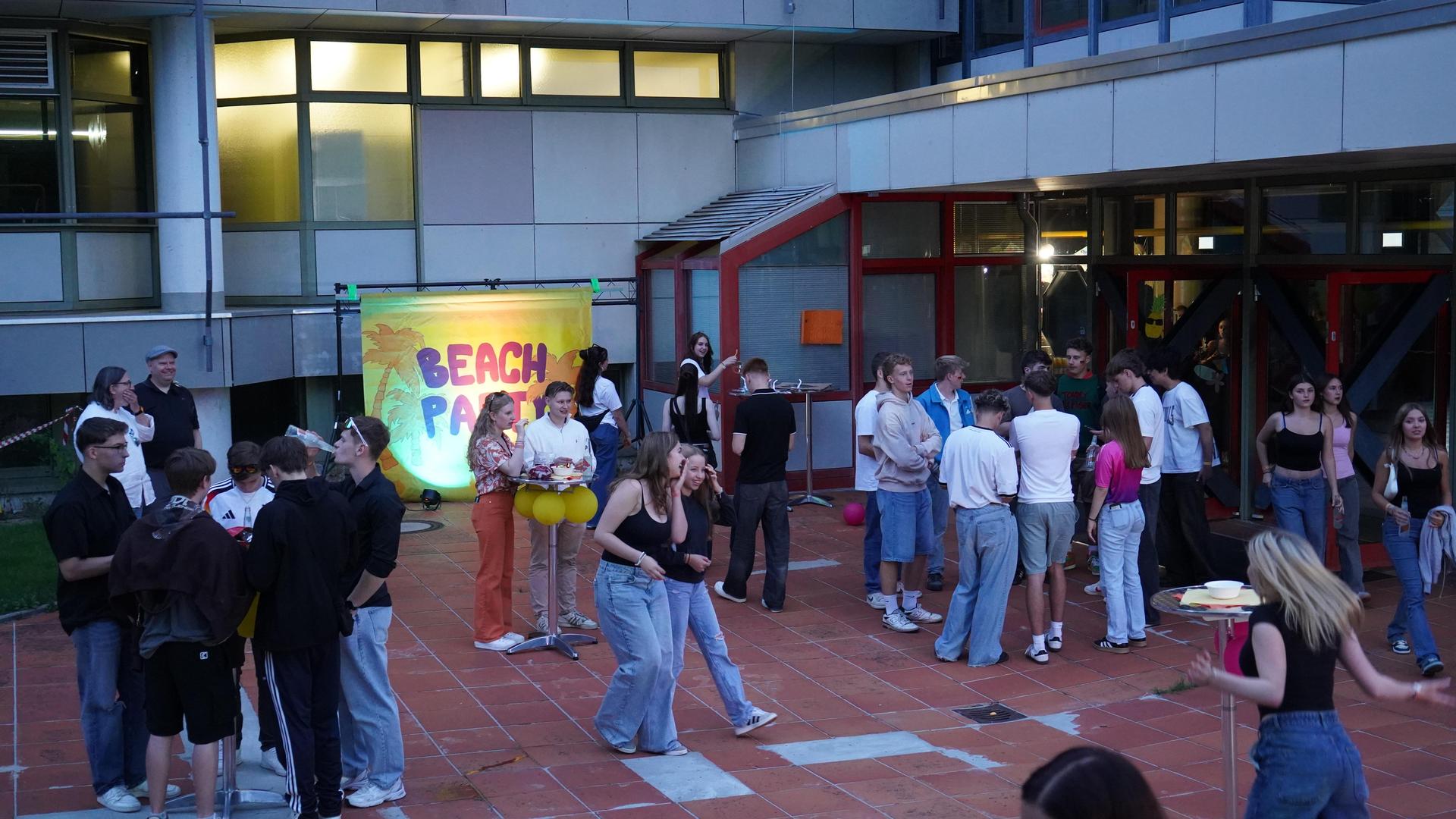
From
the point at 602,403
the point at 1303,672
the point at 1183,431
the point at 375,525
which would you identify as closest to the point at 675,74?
the point at 602,403

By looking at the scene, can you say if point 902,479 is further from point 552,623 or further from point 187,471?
point 187,471

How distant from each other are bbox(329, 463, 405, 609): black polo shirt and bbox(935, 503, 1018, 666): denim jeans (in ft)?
12.1

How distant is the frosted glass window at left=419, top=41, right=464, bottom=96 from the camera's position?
15.1 m

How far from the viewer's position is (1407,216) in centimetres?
1115

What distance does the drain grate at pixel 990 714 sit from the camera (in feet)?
26.1

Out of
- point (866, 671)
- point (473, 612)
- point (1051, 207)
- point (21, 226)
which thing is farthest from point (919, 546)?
point (21, 226)

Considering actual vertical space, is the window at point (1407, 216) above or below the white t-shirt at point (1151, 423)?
above

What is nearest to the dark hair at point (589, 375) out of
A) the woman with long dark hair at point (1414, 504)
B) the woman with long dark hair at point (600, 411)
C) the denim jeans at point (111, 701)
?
the woman with long dark hair at point (600, 411)

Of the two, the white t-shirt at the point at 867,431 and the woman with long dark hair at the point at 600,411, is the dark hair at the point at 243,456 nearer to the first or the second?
the white t-shirt at the point at 867,431

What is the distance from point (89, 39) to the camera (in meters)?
13.8

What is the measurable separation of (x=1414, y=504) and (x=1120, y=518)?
5.58 feet

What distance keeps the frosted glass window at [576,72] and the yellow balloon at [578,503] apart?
7.80m

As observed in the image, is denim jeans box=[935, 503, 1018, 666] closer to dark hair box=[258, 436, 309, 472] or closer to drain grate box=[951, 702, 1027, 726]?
drain grate box=[951, 702, 1027, 726]

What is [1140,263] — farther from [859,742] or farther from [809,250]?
[859,742]
